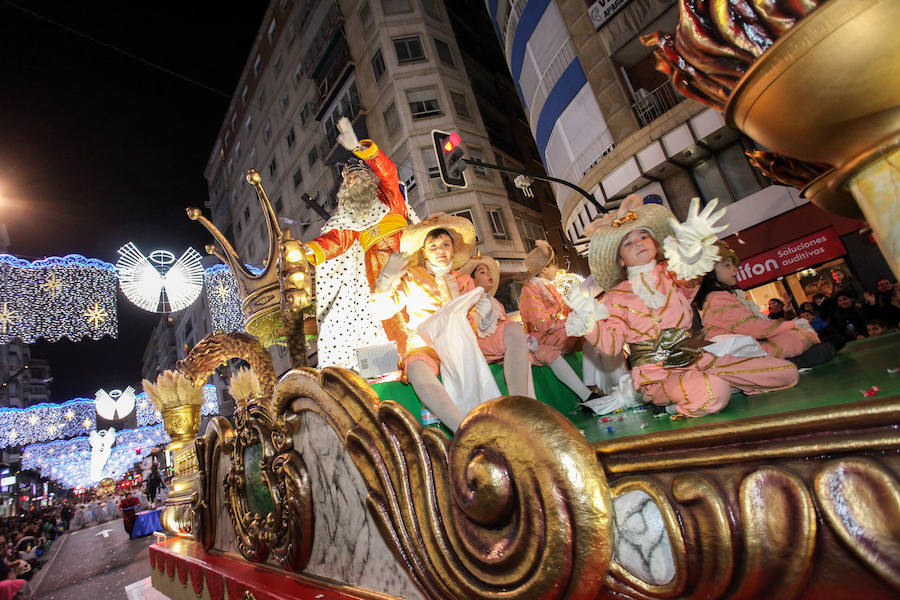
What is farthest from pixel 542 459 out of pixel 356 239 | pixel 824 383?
pixel 356 239

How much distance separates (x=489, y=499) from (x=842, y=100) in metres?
1.05

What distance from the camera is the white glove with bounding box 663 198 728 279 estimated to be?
1.69 meters

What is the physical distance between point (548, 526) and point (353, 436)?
68 centimetres

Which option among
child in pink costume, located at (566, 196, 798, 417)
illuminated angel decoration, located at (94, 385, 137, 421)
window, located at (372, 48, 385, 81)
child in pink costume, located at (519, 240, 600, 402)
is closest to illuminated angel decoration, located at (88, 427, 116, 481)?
illuminated angel decoration, located at (94, 385, 137, 421)

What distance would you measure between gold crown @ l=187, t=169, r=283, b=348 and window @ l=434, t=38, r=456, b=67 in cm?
1562

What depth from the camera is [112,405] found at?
1889 cm

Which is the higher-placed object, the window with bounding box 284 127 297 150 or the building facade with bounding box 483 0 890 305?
the window with bounding box 284 127 297 150

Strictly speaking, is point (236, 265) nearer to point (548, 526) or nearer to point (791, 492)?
point (548, 526)

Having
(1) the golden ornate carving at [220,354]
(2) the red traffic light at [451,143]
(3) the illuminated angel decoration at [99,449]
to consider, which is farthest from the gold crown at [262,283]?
(3) the illuminated angel decoration at [99,449]

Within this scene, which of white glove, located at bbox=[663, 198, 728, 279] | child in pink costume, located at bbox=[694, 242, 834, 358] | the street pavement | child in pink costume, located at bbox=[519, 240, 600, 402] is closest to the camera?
white glove, located at bbox=[663, 198, 728, 279]

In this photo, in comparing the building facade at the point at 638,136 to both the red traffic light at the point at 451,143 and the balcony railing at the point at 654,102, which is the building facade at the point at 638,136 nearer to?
the balcony railing at the point at 654,102

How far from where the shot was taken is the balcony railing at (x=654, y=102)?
1057 cm

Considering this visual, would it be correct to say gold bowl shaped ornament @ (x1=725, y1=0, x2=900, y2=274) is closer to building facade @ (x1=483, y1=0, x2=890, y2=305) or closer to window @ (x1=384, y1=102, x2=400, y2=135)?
building facade @ (x1=483, y1=0, x2=890, y2=305)

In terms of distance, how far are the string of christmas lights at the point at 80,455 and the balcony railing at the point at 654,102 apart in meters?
27.0
